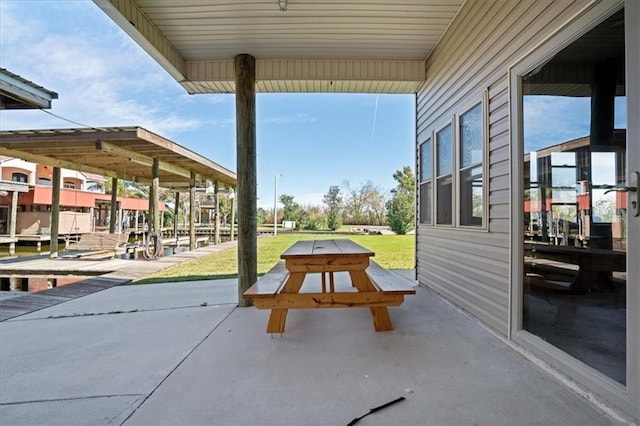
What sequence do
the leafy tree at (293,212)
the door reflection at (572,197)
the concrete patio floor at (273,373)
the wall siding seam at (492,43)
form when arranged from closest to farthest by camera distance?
the concrete patio floor at (273,373) → the door reflection at (572,197) → the wall siding seam at (492,43) → the leafy tree at (293,212)

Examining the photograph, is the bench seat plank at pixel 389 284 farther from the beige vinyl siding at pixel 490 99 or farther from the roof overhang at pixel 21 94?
the roof overhang at pixel 21 94

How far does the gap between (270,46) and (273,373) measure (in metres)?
3.42

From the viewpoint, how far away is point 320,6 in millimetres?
3029

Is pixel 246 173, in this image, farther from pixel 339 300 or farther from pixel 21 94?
pixel 21 94

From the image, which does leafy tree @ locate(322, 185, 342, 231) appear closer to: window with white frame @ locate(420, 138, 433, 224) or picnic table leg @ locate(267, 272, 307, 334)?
window with white frame @ locate(420, 138, 433, 224)

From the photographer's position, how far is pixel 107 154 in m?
8.13

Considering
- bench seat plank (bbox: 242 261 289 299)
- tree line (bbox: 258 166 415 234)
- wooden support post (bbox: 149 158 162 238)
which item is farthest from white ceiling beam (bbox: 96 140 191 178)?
tree line (bbox: 258 166 415 234)

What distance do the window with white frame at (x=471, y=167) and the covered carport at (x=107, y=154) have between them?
6236 mm

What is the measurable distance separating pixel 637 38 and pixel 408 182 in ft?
66.1

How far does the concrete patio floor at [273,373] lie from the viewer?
1.59 m

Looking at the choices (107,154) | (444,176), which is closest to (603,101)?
(444,176)

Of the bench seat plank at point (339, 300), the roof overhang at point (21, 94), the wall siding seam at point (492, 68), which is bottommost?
the bench seat plank at point (339, 300)

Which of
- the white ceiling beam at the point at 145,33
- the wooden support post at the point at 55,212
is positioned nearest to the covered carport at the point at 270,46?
the white ceiling beam at the point at 145,33

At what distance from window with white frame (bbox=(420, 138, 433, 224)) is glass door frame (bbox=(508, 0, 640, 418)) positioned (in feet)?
6.43
